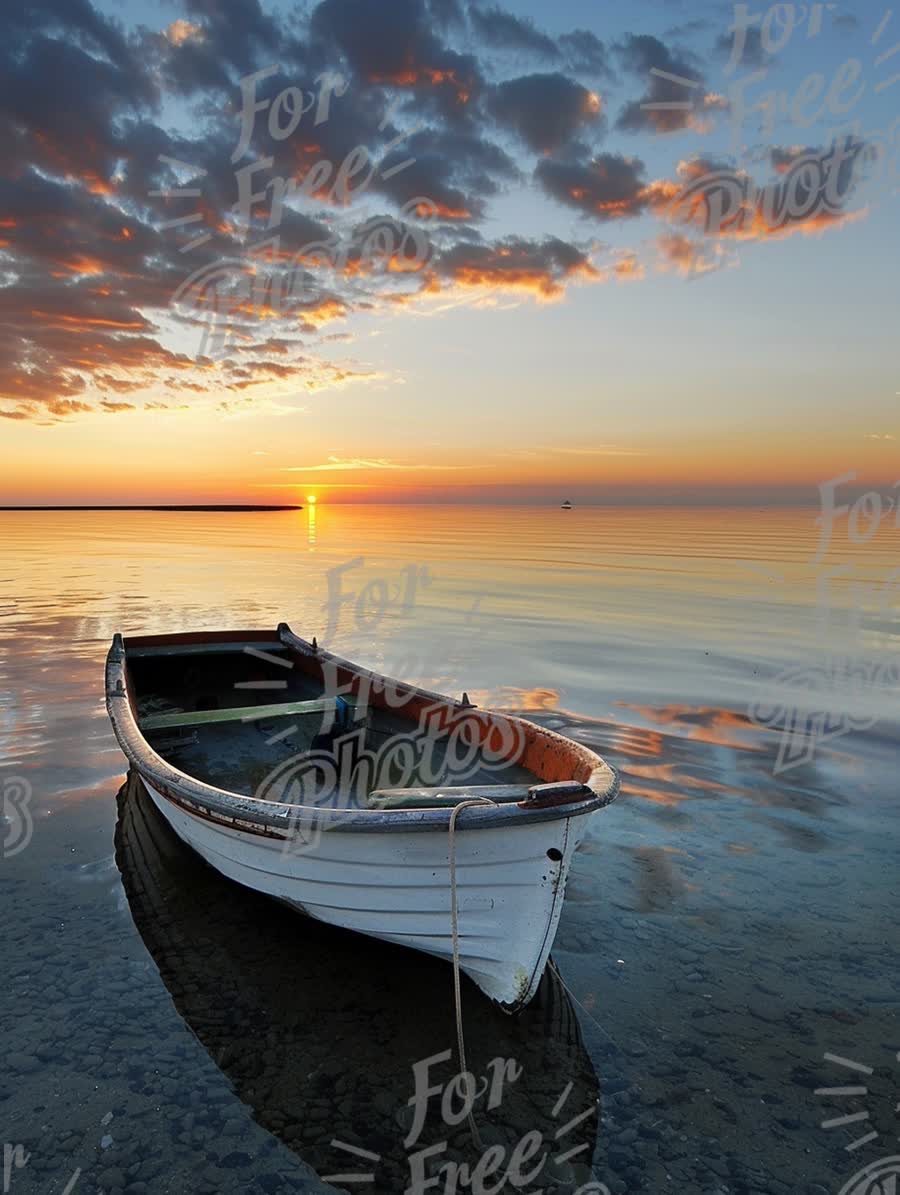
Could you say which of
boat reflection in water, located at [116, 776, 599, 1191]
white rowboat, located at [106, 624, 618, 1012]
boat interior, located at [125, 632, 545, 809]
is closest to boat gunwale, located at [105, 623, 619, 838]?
white rowboat, located at [106, 624, 618, 1012]

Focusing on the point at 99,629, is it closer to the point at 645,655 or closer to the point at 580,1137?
the point at 645,655

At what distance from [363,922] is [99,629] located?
66.7ft

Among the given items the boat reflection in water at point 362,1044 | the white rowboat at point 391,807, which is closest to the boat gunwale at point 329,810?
the white rowboat at point 391,807

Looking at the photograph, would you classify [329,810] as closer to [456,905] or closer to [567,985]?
[456,905]

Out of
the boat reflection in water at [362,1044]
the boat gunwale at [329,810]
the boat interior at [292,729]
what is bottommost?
the boat reflection in water at [362,1044]

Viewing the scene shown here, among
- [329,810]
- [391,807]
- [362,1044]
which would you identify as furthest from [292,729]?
[362,1044]

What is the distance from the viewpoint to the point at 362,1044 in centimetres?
530

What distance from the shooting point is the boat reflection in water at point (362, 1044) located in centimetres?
444

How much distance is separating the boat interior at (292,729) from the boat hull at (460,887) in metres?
0.64

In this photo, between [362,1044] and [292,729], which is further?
[292,729]

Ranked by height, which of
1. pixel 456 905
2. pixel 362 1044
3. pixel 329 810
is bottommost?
pixel 362 1044

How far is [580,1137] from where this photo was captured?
179 inches

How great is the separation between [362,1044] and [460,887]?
1.39m

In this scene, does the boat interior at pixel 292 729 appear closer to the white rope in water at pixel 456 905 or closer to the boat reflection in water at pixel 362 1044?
the white rope in water at pixel 456 905
